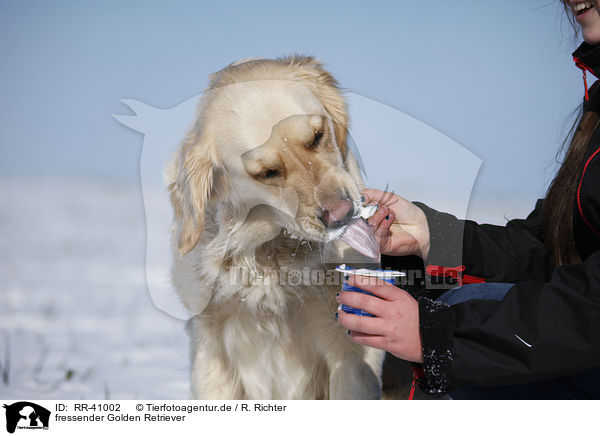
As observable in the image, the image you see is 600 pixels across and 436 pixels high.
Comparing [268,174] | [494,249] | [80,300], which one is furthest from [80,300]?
[494,249]

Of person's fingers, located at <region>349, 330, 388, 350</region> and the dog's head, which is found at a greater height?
the dog's head

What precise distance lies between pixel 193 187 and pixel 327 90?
552mm

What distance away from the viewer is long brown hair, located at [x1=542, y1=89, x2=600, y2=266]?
4.74 feet

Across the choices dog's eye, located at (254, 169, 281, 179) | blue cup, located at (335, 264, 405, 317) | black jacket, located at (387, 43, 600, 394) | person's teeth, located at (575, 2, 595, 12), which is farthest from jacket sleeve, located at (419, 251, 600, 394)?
person's teeth, located at (575, 2, 595, 12)

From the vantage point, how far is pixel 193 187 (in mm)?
1536

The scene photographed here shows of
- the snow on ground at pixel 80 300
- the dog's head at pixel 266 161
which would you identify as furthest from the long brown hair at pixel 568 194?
the snow on ground at pixel 80 300

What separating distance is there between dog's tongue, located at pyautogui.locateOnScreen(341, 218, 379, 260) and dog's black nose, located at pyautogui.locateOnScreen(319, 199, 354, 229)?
3 cm

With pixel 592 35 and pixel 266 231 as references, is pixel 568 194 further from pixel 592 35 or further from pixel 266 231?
pixel 266 231

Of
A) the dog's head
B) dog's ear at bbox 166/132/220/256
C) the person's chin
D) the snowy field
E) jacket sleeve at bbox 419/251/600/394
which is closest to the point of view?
jacket sleeve at bbox 419/251/600/394

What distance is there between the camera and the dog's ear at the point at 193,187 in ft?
5.00

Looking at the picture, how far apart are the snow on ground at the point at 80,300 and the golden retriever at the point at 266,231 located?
224mm
